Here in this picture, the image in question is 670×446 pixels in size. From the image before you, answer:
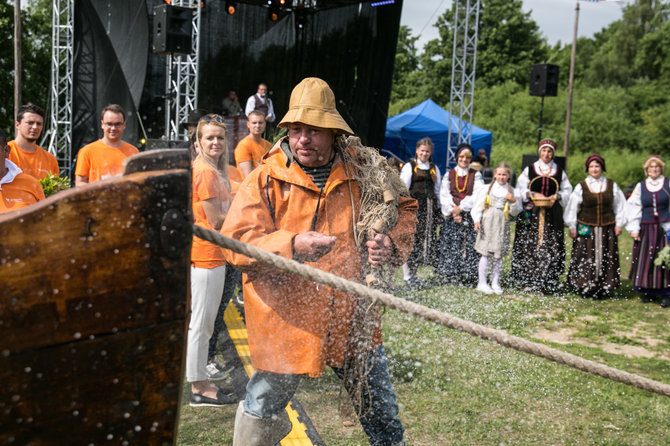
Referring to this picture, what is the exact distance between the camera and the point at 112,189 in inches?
58.7

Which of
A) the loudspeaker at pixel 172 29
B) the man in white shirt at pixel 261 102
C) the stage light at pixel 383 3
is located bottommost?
the man in white shirt at pixel 261 102

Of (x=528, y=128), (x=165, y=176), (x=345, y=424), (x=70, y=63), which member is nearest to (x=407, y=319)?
(x=345, y=424)

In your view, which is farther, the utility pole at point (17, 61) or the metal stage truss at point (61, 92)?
the utility pole at point (17, 61)

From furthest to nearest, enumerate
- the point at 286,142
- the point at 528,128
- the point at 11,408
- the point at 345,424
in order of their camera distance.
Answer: the point at 528,128, the point at 345,424, the point at 286,142, the point at 11,408

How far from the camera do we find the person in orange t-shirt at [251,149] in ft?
22.9

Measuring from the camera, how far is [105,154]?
5.14 meters

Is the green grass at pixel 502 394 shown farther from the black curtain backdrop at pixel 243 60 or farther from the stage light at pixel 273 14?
the stage light at pixel 273 14

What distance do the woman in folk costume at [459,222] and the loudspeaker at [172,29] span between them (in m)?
4.35

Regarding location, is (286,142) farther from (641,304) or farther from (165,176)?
(641,304)

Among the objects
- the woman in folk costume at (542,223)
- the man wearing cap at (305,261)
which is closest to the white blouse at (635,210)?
the woman in folk costume at (542,223)

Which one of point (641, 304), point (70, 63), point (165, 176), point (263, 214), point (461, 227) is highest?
point (70, 63)

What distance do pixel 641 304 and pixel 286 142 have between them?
24.2 ft

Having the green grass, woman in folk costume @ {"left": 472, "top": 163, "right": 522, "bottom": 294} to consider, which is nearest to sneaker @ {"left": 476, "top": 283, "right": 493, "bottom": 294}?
woman in folk costume @ {"left": 472, "top": 163, "right": 522, "bottom": 294}

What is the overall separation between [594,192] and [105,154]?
6637 millimetres
